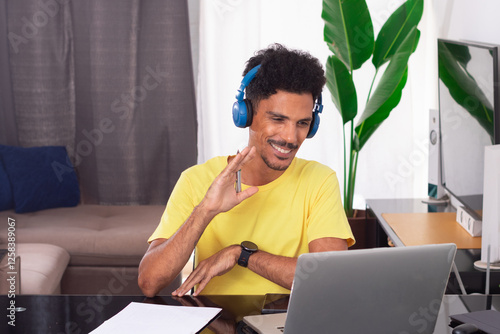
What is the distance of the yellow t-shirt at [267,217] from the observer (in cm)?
176

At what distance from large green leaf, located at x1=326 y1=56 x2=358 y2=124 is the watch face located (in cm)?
147

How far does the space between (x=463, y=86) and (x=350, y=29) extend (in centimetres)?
71

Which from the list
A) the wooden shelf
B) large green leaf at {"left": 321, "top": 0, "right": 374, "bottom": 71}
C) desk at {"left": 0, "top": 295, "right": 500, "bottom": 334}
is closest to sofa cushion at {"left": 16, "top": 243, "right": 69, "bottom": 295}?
desk at {"left": 0, "top": 295, "right": 500, "bottom": 334}

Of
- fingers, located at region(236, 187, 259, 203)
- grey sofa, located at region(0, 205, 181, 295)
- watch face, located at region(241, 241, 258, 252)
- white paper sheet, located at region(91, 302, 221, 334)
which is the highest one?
fingers, located at region(236, 187, 259, 203)

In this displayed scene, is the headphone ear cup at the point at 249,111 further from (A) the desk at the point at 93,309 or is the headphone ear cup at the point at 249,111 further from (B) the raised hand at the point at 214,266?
(A) the desk at the point at 93,309

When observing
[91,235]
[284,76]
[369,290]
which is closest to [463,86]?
[284,76]

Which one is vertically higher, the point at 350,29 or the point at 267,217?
the point at 350,29

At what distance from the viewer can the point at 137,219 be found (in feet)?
11.3

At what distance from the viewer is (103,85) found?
3.81 m

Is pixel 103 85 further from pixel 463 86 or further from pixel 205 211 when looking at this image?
pixel 205 211

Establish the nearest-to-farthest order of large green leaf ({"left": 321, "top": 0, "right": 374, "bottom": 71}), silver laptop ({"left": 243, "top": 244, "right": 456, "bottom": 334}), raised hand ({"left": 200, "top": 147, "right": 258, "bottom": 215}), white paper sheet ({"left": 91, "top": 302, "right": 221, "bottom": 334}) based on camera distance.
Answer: silver laptop ({"left": 243, "top": 244, "right": 456, "bottom": 334}) → white paper sheet ({"left": 91, "top": 302, "right": 221, "bottom": 334}) → raised hand ({"left": 200, "top": 147, "right": 258, "bottom": 215}) → large green leaf ({"left": 321, "top": 0, "right": 374, "bottom": 71})

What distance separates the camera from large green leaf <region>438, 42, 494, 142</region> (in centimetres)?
221

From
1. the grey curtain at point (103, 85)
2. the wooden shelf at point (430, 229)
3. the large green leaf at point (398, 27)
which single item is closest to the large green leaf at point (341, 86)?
the large green leaf at point (398, 27)

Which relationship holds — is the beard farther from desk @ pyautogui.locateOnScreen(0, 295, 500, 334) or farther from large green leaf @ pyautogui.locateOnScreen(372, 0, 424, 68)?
large green leaf @ pyautogui.locateOnScreen(372, 0, 424, 68)
